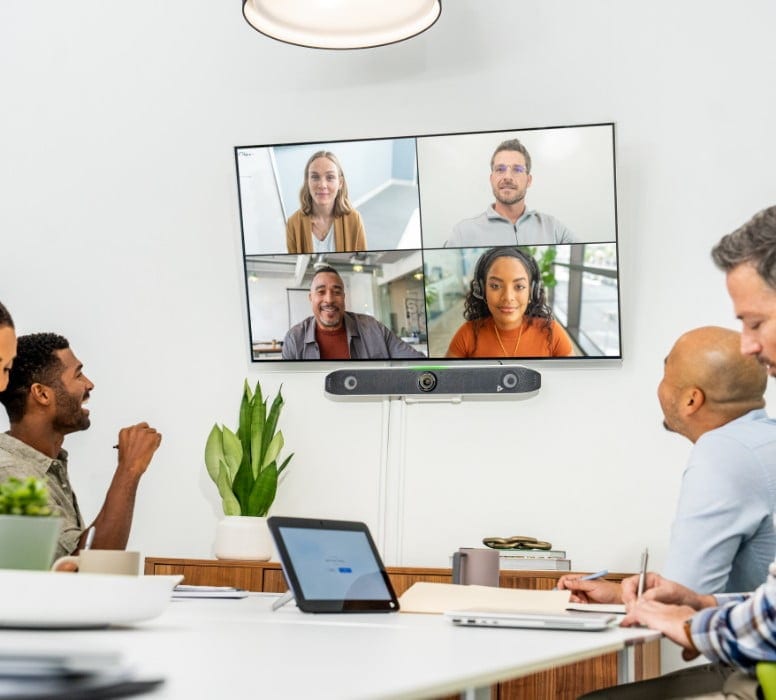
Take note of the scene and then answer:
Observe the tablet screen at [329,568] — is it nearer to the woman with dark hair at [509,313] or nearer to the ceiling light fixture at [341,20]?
the ceiling light fixture at [341,20]

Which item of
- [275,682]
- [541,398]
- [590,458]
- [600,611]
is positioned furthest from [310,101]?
[275,682]

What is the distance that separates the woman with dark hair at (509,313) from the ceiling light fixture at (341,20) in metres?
1.18

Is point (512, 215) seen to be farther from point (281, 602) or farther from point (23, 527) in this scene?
point (23, 527)

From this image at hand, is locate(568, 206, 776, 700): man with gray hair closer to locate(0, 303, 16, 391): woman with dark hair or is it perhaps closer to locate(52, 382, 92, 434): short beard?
locate(0, 303, 16, 391): woman with dark hair

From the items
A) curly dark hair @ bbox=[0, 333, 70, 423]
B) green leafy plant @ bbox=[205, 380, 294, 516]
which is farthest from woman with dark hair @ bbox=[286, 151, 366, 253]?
curly dark hair @ bbox=[0, 333, 70, 423]

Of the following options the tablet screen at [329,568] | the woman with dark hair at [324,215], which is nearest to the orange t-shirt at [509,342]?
the woman with dark hair at [324,215]

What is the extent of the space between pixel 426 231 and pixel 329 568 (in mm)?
2195

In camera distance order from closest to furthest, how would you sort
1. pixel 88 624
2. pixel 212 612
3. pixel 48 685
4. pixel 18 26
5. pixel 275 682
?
pixel 48 685
pixel 275 682
pixel 88 624
pixel 212 612
pixel 18 26

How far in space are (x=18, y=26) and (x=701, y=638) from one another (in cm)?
405

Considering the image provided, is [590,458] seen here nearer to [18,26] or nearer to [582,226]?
[582,226]

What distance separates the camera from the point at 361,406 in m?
4.10

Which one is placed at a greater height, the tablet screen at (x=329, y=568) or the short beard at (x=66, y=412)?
the short beard at (x=66, y=412)

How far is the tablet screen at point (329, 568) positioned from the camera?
1902mm

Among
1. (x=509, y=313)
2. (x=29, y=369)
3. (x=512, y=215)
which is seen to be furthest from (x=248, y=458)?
(x=512, y=215)
